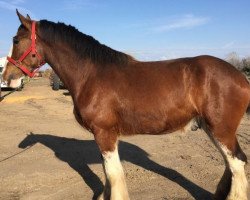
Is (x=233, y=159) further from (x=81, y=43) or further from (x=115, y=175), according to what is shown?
(x=81, y=43)

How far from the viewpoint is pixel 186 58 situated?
493 cm

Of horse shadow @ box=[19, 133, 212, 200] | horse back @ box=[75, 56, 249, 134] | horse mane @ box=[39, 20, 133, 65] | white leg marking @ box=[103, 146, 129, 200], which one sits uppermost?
horse mane @ box=[39, 20, 133, 65]

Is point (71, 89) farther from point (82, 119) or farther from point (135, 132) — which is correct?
point (135, 132)

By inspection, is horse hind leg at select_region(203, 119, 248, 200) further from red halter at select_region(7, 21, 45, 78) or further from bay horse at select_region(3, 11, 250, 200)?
red halter at select_region(7, 21, 45, 78)

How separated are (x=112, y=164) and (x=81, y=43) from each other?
1.69 m

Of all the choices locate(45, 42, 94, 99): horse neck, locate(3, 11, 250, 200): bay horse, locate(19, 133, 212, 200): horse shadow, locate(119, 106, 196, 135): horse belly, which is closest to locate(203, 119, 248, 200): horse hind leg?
locate(3, 11, 250, 200): bay horse

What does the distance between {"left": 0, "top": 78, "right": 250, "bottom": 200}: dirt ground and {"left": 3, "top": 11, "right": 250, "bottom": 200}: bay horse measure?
82cm

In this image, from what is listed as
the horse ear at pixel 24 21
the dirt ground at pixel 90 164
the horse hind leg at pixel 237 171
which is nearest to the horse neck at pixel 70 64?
the horse ear at pixel 24 21

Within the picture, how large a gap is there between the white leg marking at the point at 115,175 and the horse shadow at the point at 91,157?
722mm

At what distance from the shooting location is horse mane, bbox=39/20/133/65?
4.96 metres

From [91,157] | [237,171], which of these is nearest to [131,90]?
[237,171]

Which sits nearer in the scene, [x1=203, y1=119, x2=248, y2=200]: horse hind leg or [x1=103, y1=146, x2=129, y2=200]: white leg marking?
[x1=203, y1=119, x2=248, y2=200]: horse hind leg

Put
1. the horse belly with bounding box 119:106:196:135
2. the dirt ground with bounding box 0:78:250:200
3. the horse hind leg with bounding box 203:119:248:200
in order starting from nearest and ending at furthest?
the horse hind leg with bounding box 203:119:248:200 < the horse belly with bounding box 119:106:196:135 < the dirt ground with bounding box 0:78:250:200

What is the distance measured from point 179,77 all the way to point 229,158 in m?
1.20
